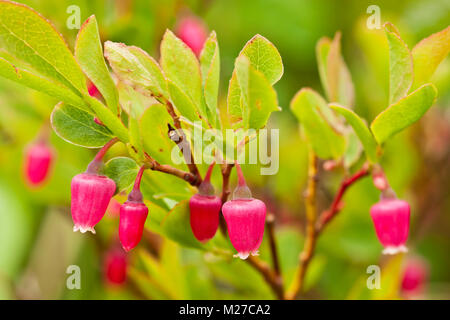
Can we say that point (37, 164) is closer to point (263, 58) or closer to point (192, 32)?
point (192, 32)

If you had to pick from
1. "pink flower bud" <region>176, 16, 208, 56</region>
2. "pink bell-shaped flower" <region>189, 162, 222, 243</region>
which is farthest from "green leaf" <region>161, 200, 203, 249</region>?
"pink flower bud" <region>176, 16, 208, 56</region>

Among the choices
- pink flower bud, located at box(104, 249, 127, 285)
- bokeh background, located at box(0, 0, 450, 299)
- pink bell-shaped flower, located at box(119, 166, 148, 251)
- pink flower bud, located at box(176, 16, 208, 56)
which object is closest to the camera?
pink bell-shaped flower, located at box(119, 166, 148, 251)

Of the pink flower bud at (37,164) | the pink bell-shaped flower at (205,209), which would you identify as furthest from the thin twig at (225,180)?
the pink flower bud at (37,164)

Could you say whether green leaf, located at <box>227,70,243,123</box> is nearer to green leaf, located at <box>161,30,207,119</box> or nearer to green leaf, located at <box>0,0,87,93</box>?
green leaf, located at <box>161,30,207,119</box>

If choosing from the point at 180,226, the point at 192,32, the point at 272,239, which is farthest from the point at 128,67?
the point at 192,32

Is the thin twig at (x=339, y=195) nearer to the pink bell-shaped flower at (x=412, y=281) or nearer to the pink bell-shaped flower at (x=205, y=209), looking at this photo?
the pink bell-shaped flower at (x=205, y=209)
